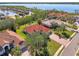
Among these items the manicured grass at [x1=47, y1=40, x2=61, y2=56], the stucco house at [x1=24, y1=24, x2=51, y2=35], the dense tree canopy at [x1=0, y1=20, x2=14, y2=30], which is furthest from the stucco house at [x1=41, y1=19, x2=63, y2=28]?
the dense tree canopy at [x1=0, y1=20, x2=14, y2=30]

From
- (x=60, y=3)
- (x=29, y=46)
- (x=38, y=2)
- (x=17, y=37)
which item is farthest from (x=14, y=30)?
(x=60, y=3)

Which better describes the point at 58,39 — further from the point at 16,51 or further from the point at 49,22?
the point at 16,51

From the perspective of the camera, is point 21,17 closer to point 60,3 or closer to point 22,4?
point 22,4

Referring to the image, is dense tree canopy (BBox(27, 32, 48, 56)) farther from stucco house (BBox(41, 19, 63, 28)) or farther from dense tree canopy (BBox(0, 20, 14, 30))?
dense tree canopy (BBox(0, 20, 14, 30))

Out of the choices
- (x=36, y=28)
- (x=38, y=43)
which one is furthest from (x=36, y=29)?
(x=38, y=43)

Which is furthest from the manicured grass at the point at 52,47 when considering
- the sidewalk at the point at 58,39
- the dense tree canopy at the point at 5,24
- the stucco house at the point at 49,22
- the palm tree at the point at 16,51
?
the dense tree canopy at the point at 5,24
